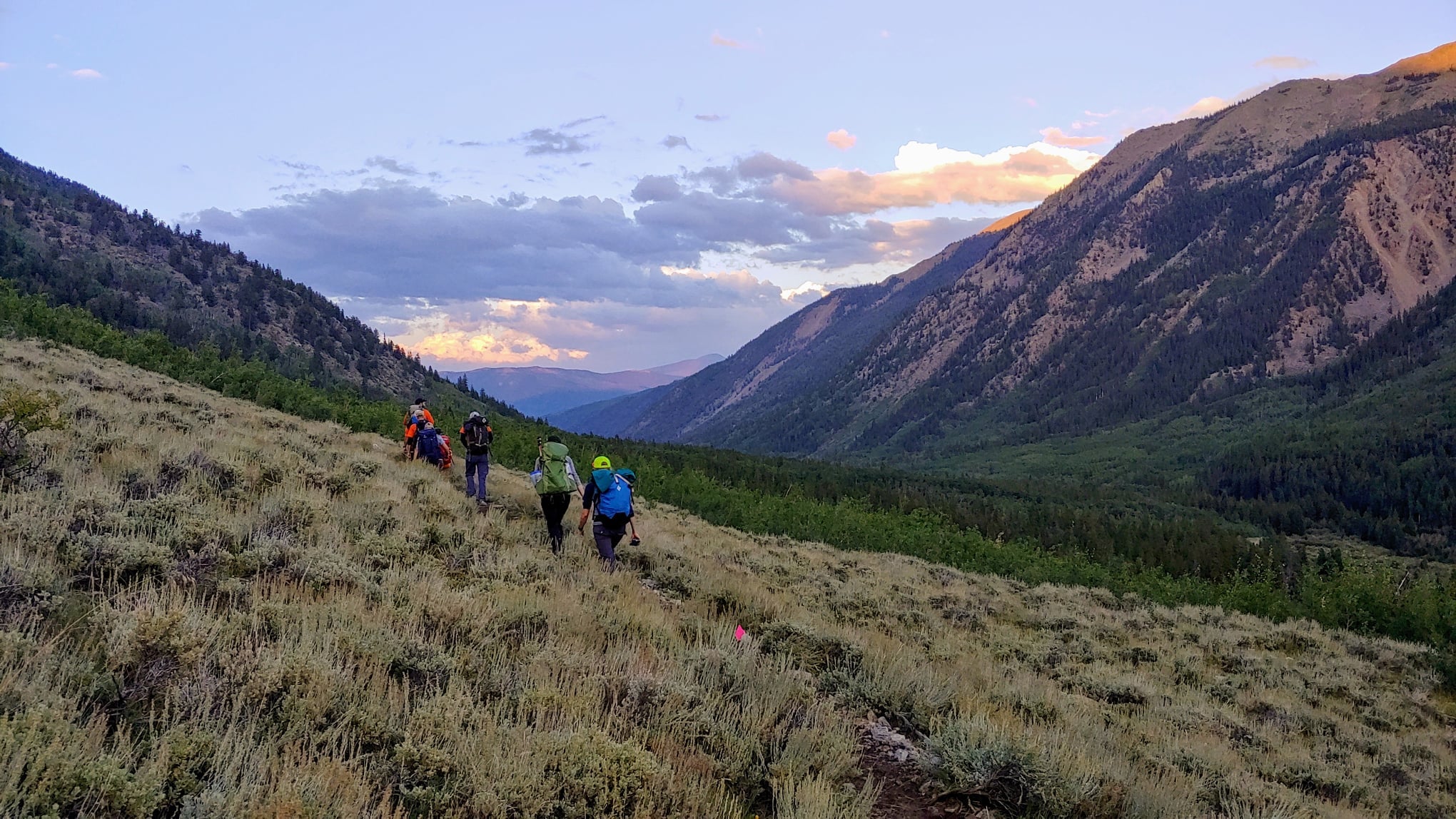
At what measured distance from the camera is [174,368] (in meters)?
31.0

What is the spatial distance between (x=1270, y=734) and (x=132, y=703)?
43.6 ft

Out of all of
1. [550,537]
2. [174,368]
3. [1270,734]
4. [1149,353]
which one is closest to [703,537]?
[550,537]

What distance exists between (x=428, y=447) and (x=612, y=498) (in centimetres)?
801

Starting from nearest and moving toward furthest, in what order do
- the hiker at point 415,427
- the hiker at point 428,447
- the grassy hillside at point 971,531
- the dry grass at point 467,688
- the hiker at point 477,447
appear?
the dry grass at point 467,688, the hiker at point 477,447, the hiker at point 428,447, the hiker at point 415,427, the grassy hillside at point 971,531

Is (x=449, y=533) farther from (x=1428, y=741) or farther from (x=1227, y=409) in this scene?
(x=1227, y=409)

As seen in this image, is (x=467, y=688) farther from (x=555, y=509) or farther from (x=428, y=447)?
(x=428, y=447)

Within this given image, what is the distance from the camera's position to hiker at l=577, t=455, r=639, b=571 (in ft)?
35.5

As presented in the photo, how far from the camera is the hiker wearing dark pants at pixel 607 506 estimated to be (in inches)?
426

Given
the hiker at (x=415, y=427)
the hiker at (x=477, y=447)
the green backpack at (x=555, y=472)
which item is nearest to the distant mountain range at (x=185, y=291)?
the hiker at (x=415, y=427)

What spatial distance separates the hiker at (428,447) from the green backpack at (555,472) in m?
6.47

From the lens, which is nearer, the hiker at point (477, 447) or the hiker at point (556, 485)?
the hiker at point (556, 485)

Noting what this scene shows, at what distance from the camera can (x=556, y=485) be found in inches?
441

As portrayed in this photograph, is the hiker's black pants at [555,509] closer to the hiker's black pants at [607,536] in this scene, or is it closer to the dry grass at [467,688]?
the dry grass at [467,688]

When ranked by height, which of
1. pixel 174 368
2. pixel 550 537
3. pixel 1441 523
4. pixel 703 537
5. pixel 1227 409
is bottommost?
pixel 1441 523
